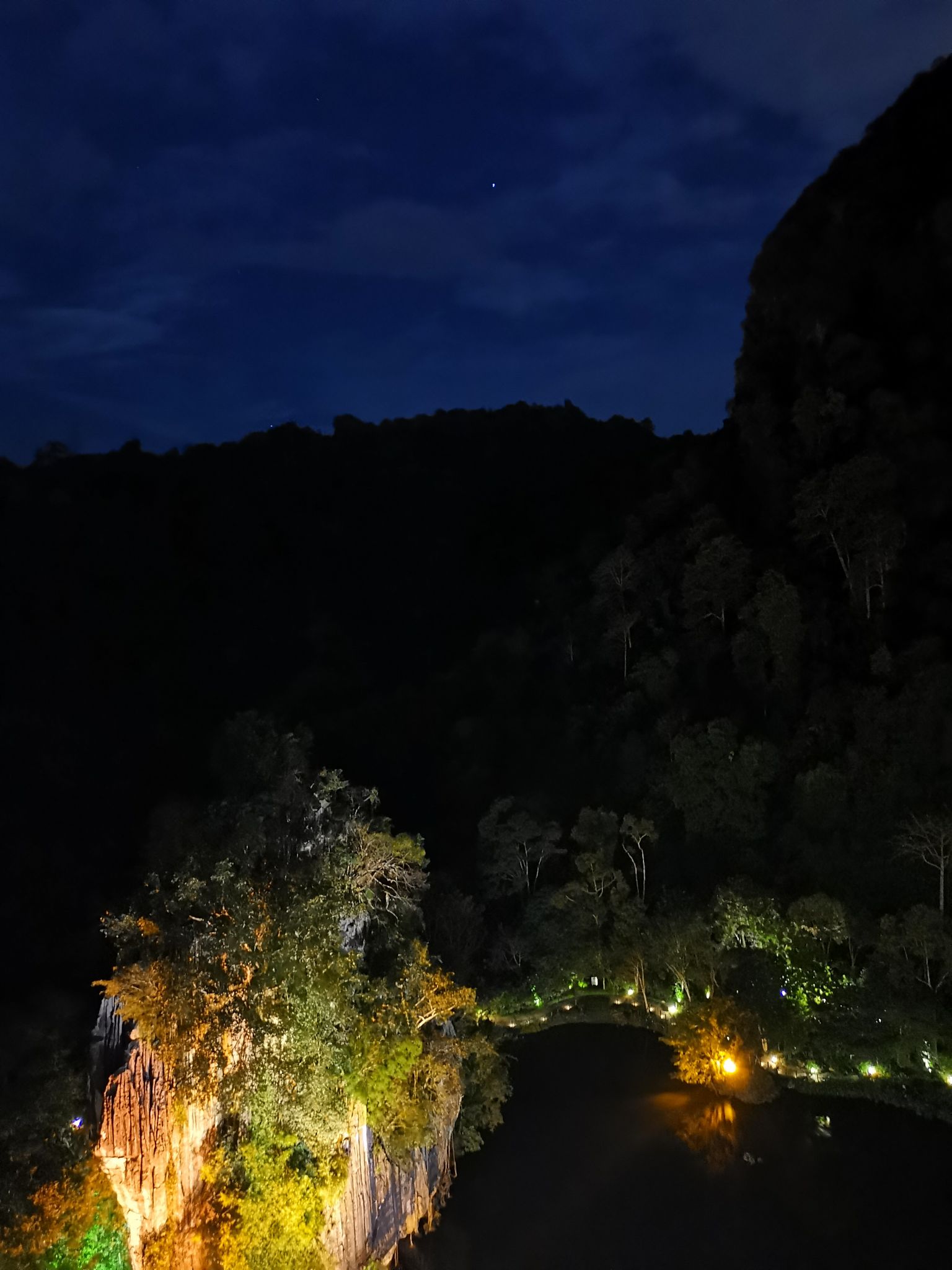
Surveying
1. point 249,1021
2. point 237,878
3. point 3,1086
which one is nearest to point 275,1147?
point 249,1021

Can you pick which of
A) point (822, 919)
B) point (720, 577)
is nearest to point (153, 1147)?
point (822, 919)

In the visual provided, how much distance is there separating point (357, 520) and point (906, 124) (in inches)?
1308

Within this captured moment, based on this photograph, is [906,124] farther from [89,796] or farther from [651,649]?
[89,796]

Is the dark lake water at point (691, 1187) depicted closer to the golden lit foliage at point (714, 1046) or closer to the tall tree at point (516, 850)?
the golden lit foliage at point (714, 1046)

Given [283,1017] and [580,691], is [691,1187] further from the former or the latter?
[580,691]

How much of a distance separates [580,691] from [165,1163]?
22553 millimetres

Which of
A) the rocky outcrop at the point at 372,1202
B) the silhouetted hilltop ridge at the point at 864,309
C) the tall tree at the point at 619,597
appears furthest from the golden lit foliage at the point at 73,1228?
the silhouetted hilltop ridge at the point at 864,309

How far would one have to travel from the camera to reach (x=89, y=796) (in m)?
35.2

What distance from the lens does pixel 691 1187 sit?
13.0 meters

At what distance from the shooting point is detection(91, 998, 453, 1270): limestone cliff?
994cm

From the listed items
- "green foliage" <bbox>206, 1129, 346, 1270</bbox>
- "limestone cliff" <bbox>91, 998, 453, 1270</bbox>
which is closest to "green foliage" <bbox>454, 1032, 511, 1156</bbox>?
"limestone cliff" <bbox>91, 998, 453, 1270</bbox>

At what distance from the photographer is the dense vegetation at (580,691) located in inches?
588

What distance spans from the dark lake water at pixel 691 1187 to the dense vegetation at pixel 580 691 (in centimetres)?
148

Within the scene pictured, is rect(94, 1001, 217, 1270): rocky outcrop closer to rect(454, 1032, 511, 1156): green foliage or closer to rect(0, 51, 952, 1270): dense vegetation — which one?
rect(0, 51, 952, 1270): dense vegetation
